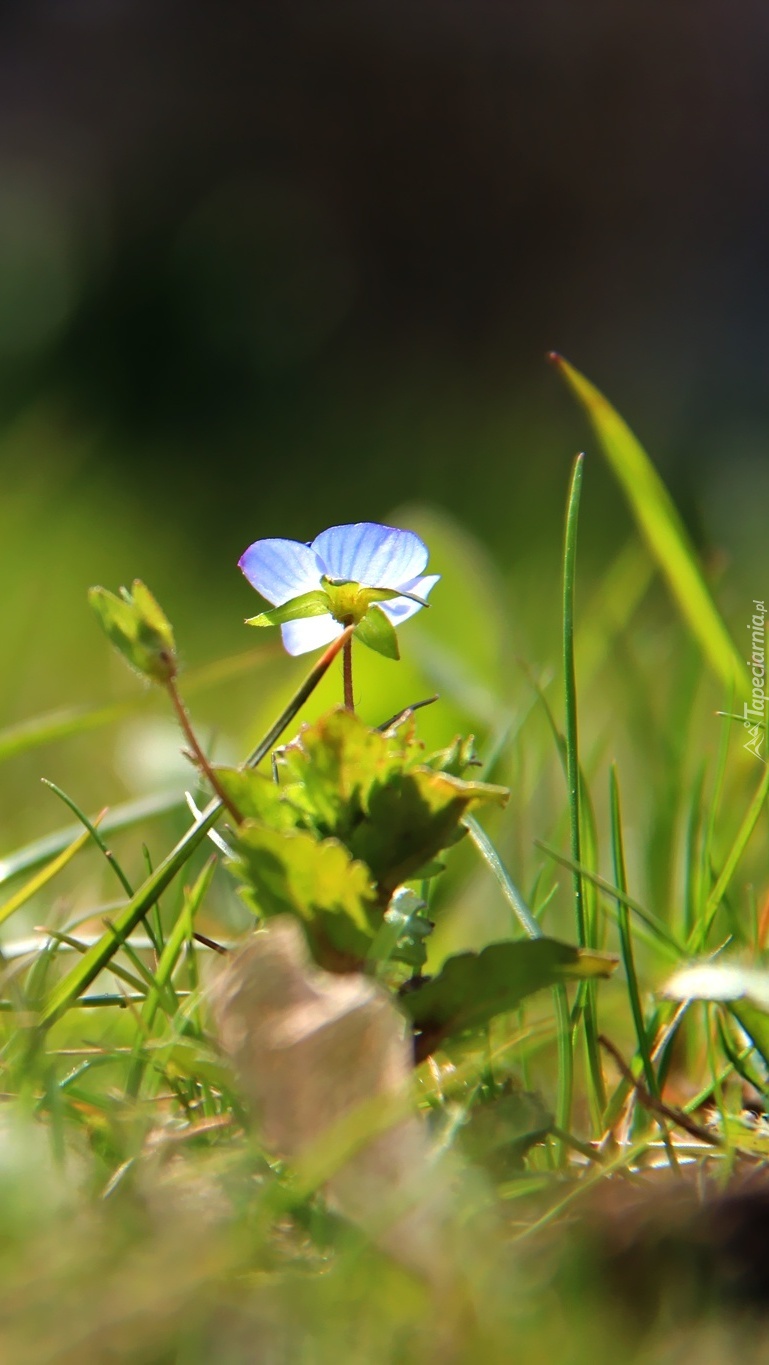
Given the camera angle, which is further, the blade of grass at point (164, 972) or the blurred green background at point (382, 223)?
the blurred green background at point (382, 223)

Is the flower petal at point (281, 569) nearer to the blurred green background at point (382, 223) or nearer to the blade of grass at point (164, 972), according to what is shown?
the blade of grass at point (164, 972)

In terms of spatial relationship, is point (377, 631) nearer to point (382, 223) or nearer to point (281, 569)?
point (281, 569)

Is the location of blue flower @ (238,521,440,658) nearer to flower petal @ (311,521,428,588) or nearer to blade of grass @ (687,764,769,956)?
flower petal @ (311,521,428,588)

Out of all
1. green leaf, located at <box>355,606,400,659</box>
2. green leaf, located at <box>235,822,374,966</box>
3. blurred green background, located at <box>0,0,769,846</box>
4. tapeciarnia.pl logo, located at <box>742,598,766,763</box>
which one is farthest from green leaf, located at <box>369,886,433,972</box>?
blurred green background, located at <box>0,0,769,846</box>

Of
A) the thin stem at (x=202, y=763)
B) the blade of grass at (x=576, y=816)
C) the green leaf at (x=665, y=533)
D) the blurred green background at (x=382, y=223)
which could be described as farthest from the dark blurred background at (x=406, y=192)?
the thin stem at (x=202, y=763)


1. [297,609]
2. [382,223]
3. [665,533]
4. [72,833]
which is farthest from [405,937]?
[382,223]

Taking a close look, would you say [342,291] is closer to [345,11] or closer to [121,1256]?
[345,11]

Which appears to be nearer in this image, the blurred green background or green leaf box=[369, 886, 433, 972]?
green leaf box=[369, 886, 433, 972]
